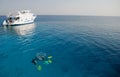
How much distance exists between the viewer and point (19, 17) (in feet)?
200

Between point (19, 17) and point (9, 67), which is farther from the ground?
point (19, 17)

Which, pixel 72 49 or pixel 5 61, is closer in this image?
pixel 5 61

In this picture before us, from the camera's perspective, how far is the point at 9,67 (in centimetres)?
1716

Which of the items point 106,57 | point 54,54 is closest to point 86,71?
point 106,57

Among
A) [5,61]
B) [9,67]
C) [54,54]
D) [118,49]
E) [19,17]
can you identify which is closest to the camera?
[9,67]

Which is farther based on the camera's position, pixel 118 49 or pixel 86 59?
pixel 118 49

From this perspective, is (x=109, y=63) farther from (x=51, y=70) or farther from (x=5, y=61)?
(x=5, y=61)

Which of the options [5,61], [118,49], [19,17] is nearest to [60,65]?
[5,61]

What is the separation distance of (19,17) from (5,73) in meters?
49.6

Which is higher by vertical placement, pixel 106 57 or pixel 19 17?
pixel 19 17

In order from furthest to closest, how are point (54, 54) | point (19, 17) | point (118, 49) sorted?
point (19, 17) < point (118, 49) < point (54, 54)

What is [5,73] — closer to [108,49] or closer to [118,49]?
[108,49]

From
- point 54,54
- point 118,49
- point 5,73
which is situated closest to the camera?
point 5,73

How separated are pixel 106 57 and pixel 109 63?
2.08 m
